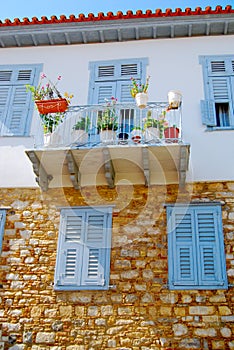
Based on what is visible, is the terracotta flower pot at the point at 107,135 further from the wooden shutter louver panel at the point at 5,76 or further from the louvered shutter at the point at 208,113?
the wooden shutter louver panel at the point at 5,76

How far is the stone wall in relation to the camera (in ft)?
24.6

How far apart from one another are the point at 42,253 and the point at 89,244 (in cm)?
87

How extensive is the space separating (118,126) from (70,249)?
2472 mm

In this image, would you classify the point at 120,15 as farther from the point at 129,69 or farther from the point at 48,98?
the point at 48,98

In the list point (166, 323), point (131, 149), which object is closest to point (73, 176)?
point (131, 149)

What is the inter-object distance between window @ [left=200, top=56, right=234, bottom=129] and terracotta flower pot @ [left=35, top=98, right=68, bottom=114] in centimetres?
283

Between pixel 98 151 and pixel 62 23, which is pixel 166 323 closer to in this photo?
pixel 98 151

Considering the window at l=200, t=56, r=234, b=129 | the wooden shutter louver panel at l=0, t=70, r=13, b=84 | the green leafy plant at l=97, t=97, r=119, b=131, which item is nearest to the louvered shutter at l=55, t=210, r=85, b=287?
the green leafy plant at l=97, t=97, r=119, b=131

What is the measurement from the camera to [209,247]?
813 centimetres

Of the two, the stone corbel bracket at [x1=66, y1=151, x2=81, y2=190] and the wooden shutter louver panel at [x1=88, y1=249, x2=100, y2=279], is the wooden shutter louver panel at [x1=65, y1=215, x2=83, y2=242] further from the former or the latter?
the stone corbel bracket at [x1=66, y1=151, x2=81, y2=190]

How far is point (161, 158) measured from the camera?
8.51m

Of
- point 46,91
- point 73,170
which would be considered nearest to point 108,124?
point 73,170

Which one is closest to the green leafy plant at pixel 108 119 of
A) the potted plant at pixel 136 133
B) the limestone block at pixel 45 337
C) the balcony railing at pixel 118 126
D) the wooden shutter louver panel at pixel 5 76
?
the balcony railing at pixel 118 126

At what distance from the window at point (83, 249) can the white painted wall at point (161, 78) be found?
4.10ft
